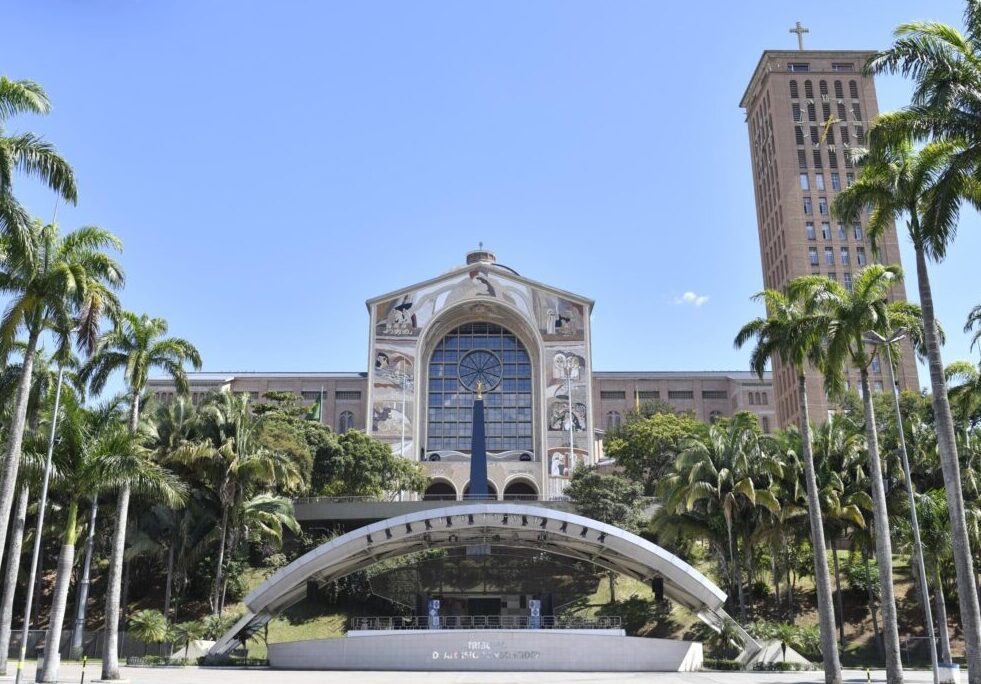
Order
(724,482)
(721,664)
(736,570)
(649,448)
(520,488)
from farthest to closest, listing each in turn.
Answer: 1. (520,488)
2. (649,448)
3. (736,570)
4. (724,482)
5. (721,664)

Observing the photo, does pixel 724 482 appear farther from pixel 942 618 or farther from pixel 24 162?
pixel 24 162

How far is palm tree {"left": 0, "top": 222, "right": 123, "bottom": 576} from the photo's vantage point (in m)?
22.0

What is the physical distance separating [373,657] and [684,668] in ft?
38.7

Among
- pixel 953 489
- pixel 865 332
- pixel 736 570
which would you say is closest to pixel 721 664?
pixel 736 570

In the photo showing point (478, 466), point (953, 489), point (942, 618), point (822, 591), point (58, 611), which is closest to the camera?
point (953, 489)

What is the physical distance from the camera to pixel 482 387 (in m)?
82.0

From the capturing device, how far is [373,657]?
33.7 m

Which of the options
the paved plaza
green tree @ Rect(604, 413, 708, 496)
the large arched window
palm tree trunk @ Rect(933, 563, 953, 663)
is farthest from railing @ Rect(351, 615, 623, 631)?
the large arched window

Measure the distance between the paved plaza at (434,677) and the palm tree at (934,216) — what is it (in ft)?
34.2

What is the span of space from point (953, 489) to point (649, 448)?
146 ft

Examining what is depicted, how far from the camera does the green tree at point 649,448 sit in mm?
63750

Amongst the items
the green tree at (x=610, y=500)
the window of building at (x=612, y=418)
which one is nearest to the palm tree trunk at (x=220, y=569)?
the green tree at (x=610, y=500)

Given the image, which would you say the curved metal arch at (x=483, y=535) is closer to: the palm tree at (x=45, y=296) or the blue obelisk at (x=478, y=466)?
the palm tree at (x=45, y=296)

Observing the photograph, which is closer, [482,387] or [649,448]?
[649,448]
